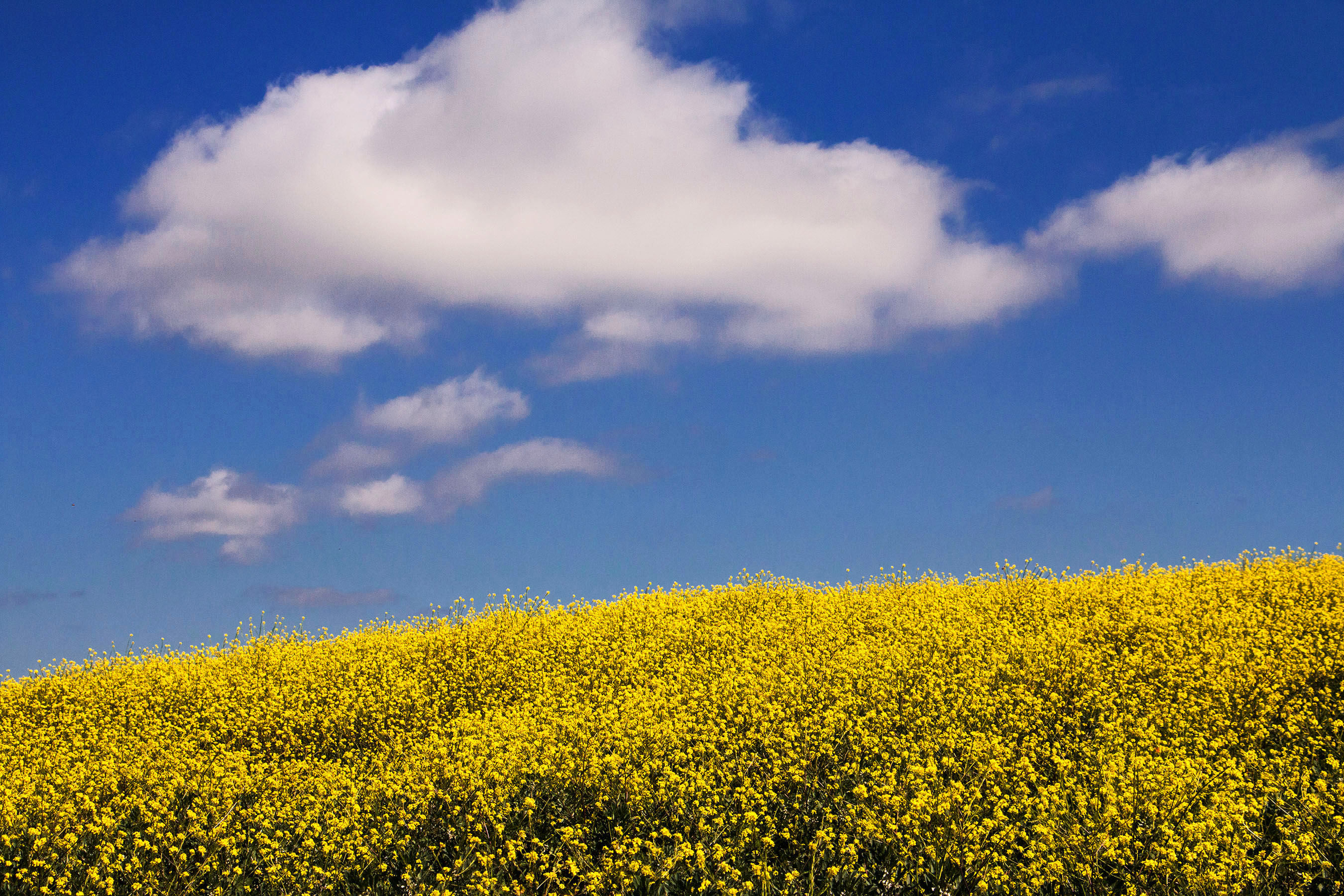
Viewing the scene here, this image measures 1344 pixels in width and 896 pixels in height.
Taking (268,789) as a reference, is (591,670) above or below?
above

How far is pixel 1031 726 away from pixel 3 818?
40.9ft

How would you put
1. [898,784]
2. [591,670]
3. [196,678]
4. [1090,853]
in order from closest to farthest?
1. [1090,853]
2. [898,784]
3. [591,670]
4. [196,678]

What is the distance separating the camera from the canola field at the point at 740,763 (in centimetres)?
881

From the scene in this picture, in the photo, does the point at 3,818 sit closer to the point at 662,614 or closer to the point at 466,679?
the point at 466,679

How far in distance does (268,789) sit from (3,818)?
2.80 m

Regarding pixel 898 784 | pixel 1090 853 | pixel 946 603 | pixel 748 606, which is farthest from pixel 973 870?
pixel 748 606

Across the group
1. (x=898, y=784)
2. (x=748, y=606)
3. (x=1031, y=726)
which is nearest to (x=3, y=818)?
(x=898, y=784)

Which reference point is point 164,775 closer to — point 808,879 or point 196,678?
point 196,678

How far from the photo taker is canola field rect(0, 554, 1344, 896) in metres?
8.81

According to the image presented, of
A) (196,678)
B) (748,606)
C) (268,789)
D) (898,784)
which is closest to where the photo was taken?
(898,784)

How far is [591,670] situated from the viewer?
652 inches

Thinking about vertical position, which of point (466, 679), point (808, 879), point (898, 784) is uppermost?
point (466, 679)

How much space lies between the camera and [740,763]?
1088cm

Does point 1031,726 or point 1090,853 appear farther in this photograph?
point 1031,726
